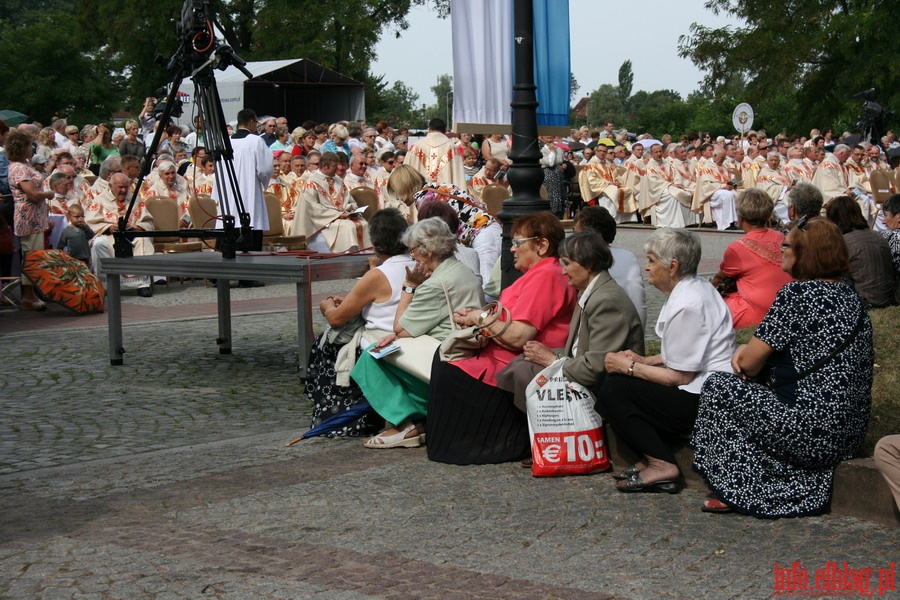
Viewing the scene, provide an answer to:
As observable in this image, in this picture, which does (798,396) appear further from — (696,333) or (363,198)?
Result: (363,198)

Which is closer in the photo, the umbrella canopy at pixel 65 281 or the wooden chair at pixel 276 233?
the umbrella canopy at pixel 65 281

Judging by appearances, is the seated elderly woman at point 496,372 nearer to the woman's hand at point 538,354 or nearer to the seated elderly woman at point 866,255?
the woman's hand at point 538,354

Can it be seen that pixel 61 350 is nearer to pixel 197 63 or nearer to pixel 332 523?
pixel 197 63

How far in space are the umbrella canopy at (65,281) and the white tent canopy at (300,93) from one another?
2056cm

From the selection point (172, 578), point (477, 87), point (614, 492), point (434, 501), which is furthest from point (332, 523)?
point (477, 87)

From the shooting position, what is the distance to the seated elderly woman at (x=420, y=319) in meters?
6.87

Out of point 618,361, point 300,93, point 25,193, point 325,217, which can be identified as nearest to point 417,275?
point 618,361

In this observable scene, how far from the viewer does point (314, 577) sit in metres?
4.66

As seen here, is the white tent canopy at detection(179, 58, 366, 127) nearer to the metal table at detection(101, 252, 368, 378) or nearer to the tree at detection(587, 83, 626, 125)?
the metal table at detection(101, 252, 368, 378)

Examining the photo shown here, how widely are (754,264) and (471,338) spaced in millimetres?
2771

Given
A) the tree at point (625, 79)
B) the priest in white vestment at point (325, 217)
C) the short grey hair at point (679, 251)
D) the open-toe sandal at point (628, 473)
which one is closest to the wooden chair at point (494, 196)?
the priest in white vestment at point (325, 217)

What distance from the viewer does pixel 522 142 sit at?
8.44 meters

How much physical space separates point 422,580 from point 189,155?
18463 millimetres

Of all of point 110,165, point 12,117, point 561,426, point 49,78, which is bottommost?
point 561,426
